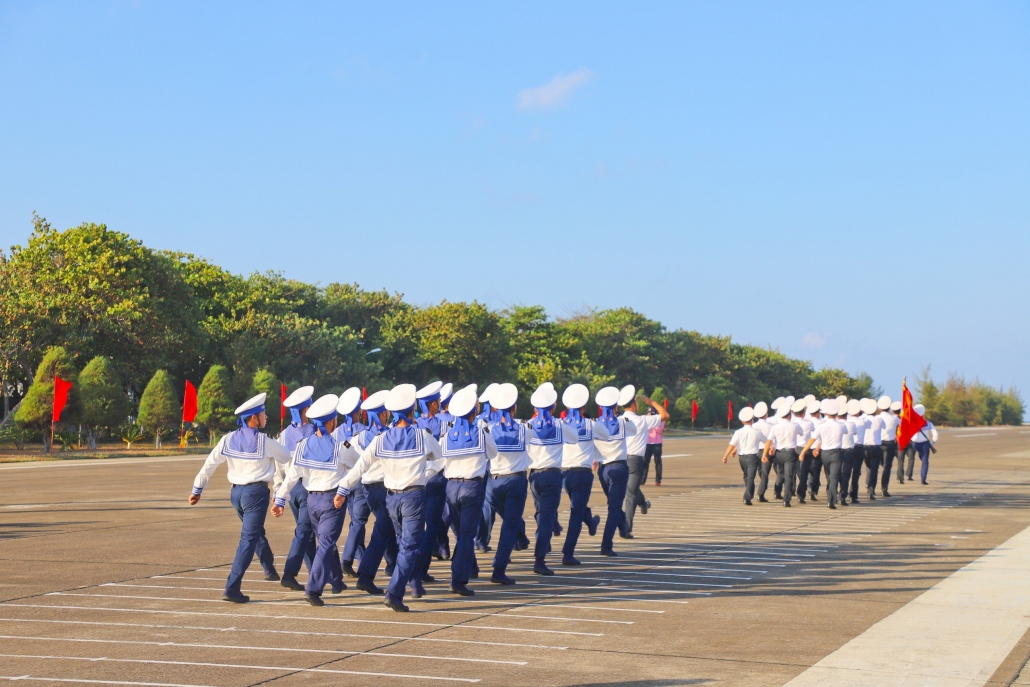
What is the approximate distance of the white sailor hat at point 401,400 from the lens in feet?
33.7

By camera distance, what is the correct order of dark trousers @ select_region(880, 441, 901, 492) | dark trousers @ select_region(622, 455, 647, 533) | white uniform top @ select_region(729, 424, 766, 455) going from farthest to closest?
dark trousers @ select_region(880, 441, 901, 492) < white uniform top @ select_region(729, 424, 766, 455) < dark trousers @ select_region(622, 455, 647, 533)

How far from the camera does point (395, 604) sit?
32.0 feet

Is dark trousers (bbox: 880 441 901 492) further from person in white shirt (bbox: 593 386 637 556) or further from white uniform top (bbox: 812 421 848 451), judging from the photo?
person in white shirt (bbox: 593 386 637 556)

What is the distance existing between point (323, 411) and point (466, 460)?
1467 millimetres

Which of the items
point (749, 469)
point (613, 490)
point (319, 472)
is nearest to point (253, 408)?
point (319, 472)

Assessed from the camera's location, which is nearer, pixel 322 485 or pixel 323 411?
pixel 322 485

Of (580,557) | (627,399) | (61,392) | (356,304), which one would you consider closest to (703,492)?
(627,399)

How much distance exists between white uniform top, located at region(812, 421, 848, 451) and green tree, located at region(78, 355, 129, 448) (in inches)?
1205

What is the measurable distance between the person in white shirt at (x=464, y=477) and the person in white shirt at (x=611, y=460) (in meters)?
3.00

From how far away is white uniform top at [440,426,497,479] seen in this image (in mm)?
10812

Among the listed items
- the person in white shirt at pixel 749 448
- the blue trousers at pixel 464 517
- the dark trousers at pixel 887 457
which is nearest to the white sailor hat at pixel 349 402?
the blue trousers at pixel 464 517

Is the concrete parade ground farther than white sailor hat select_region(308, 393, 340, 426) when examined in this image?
No

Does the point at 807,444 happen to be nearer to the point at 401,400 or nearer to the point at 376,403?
the point at 376,403

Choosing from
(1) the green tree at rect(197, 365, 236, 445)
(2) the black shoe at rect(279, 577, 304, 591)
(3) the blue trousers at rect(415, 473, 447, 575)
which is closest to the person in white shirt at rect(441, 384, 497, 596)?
(3) the blue trousers at rect(415, 473, 447, 575)
